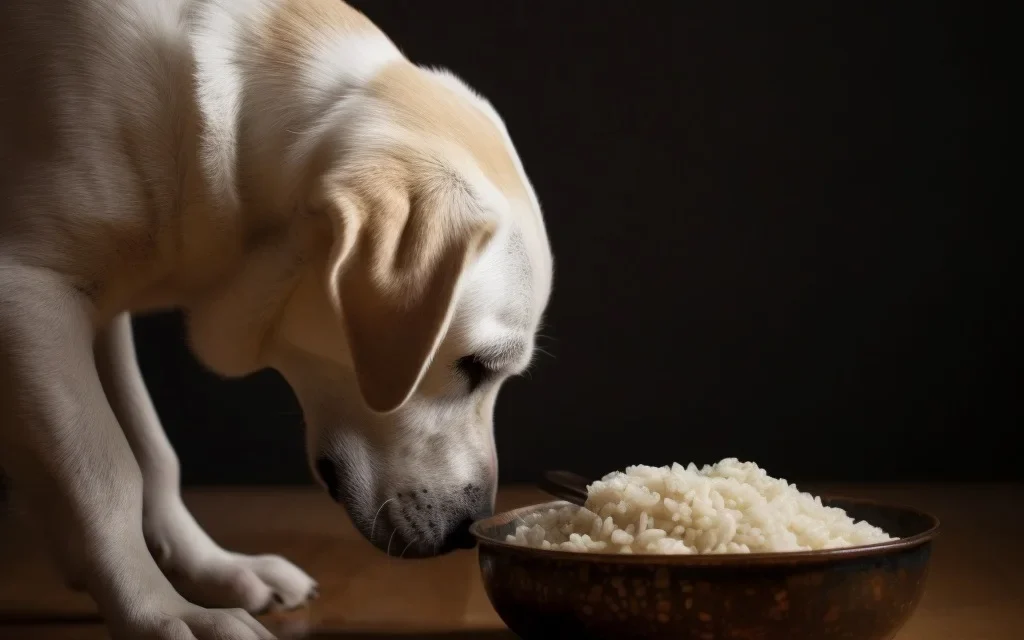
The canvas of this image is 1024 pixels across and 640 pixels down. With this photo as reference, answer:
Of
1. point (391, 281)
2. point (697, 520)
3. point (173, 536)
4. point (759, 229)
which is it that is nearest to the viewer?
point (697, 520)

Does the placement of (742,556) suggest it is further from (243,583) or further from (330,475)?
(243,583)

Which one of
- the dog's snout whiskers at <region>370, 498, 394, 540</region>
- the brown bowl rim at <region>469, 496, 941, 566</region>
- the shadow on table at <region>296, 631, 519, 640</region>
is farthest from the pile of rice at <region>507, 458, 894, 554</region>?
the dog's snout whiskers at <region>370, 498, 394, 540</region>

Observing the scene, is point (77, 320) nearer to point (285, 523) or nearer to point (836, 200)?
point (285, 523)

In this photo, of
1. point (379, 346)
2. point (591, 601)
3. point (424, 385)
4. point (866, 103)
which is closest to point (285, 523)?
point (424, 385)

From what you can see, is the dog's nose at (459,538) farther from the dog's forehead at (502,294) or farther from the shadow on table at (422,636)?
the dog's forehead at (502,294)

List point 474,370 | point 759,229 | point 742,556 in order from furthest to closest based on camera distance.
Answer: point 759,229 → point 474,370 → point 742,556

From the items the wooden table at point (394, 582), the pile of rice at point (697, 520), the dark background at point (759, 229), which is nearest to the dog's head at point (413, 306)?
the wooden table at point (394, 582)

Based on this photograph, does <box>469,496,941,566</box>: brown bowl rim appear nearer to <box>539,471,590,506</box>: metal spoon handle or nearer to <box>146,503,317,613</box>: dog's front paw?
<box>539,471,590,506</box>: metal spoon handle

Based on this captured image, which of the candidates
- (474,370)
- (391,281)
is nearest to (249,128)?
(391,281)

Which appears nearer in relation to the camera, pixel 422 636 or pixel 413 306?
pixel 413 306
